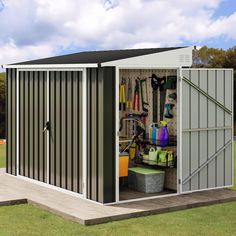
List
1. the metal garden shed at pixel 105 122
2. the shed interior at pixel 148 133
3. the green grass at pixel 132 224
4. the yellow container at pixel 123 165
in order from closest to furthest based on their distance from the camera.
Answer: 1. the green grass at pixel 132 224
2. the metal garden shed at pixel 105 122
3. the yellow container at pixel 123 165
4. the shed interior at pixel 148 133

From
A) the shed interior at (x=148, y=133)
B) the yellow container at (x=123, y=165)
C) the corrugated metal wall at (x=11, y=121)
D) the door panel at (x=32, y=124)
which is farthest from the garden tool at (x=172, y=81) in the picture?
the corrugated metal wall at (x=11, y=121)

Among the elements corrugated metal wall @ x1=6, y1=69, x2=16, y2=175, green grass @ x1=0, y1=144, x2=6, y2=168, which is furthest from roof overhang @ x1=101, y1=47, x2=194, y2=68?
green grass @ x1=0, y1=144, x2=6, y2=168

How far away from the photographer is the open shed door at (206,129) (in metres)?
9.12

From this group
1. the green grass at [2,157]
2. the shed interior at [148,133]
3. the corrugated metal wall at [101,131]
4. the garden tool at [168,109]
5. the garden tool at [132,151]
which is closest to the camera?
the corrugated metal wall at [101,131]

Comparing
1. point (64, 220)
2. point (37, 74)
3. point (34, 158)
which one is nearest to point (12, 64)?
point (37, 74)

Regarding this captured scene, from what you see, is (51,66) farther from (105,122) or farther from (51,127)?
(105,122)

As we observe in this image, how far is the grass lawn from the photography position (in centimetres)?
718

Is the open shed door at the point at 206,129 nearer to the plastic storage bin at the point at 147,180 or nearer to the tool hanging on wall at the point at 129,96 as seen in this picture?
the plastic storage bin at the point at 147,180

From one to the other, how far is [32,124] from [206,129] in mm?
2921

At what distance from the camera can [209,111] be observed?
9.43 metres

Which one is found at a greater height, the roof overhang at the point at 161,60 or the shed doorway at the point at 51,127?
the roof overhang at the point at 161,60

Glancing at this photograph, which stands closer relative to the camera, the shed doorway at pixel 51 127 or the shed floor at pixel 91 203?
the shed floor at pixel 91 203

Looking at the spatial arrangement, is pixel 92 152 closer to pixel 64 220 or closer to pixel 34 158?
pixel 64 220

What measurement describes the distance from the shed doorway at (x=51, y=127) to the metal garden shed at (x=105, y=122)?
0.01 meters
